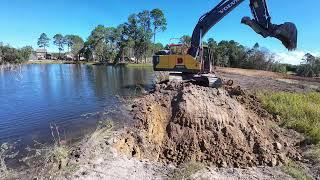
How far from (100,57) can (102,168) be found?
3723 inches

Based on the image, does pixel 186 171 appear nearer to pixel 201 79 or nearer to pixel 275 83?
pixel 201 79

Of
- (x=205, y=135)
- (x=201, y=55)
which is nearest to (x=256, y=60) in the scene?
(x=201, y=55)

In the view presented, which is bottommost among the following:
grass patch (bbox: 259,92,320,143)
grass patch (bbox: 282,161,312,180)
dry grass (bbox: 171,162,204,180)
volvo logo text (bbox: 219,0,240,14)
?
grass patch (bbox: 282,161,312,180)

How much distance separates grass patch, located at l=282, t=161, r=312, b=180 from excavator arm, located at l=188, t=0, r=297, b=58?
670 centimetres

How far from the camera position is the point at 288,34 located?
14.3 meters

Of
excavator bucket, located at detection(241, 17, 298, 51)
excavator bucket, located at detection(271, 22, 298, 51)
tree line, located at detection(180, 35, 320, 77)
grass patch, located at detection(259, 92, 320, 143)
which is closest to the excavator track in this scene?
grass patch, located at detection(259, 92, 320, 143)

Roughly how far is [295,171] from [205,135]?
2.86 metres

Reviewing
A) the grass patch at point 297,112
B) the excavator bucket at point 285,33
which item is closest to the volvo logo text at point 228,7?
the excavator bucket at point 285,33

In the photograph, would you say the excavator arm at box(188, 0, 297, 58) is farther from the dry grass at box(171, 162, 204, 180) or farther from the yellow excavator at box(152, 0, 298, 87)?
the dry grass at box(171, 162, 204, 180)

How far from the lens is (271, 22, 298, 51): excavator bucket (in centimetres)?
1410

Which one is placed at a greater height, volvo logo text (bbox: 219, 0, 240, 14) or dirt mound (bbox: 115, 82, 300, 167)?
volvo logo text (bbox: 219, 0, 240, 14)

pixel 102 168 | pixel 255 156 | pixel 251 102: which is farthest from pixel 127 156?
pixel 251 102

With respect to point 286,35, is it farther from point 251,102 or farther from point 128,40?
point 128,40

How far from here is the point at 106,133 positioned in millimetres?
10195
